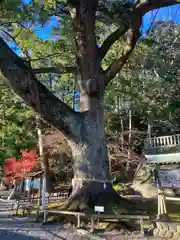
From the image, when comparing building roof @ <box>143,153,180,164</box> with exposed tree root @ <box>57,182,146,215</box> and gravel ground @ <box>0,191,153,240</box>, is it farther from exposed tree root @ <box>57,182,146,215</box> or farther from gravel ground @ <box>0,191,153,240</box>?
gravel ground @ <box>0,191,153,240</box>

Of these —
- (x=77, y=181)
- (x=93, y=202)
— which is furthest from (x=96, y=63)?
(x=93, y=202)

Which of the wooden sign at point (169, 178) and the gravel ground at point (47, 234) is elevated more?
the wooden sign at point (169, 178)

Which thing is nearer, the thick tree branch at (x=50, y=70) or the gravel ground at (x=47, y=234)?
the gravel ground at (x=47, y=234)

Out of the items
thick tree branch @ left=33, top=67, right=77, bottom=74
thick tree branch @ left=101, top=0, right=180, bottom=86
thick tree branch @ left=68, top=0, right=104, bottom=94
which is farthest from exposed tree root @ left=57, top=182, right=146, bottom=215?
thick tree branch @ left=33, top=67, right=77, bottom=74

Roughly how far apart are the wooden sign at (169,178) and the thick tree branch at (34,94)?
8.69 ft

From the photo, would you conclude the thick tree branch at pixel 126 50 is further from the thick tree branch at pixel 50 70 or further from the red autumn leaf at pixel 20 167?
the red autumn leaf at pixel 20 167

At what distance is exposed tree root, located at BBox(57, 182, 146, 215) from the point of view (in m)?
6.89

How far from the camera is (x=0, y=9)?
241 inches

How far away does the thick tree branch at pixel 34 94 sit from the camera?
6.83m

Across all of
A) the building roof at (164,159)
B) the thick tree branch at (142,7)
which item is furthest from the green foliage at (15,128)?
the building roof at (164,159)

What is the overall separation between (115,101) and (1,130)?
809cm

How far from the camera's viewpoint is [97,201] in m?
7.03

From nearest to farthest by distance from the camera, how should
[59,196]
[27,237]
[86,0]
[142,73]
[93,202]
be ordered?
1. [27,237]
2. [93,202]
3. [86,0]
4. [59,196]
5. [142,73]

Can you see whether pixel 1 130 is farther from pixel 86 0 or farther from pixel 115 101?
pixel 86 0
